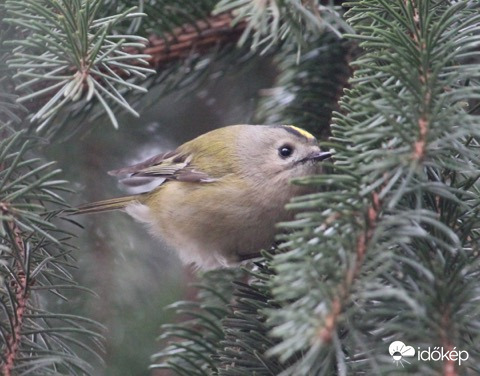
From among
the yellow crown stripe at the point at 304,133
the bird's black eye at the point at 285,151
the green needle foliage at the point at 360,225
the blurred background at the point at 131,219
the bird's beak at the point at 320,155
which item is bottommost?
the blurred background at the point at 131,219

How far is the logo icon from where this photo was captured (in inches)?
32.3

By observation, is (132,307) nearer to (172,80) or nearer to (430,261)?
(172,80)

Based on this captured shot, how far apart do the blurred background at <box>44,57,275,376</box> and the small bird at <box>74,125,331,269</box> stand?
8cm

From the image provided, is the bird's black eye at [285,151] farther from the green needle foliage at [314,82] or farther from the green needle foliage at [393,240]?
the green needle foliage at [393,240]

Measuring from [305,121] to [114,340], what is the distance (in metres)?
0.76

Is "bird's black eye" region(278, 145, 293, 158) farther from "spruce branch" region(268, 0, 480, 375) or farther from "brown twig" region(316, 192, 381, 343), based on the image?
"brown twig" region(316, 192, 381, 343)

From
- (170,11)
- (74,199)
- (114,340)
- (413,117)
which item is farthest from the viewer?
(74,199)

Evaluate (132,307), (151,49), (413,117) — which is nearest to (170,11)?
(151,49)

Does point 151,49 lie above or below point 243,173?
above

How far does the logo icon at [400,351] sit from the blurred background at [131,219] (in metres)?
0.98

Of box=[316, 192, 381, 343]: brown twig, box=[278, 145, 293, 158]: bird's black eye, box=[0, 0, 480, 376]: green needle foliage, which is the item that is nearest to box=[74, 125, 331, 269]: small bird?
box=[278, 145, 293, 158]: bird's black eye

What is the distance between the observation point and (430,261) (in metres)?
0.85

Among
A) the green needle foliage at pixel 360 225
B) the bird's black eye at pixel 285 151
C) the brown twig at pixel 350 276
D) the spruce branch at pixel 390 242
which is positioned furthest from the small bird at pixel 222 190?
the brown twig at pixel 350 276

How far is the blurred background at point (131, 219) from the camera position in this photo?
1.74m
